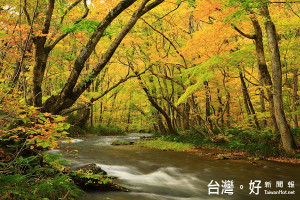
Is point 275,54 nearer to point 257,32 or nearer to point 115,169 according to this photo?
point 257,32

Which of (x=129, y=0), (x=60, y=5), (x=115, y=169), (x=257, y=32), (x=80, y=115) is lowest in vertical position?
(x=115, y=169)

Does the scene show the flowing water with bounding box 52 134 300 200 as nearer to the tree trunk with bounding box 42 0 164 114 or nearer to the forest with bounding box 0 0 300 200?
the forest with bounding box 0 0 300 200

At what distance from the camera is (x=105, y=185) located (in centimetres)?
613

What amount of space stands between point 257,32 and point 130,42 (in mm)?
8112

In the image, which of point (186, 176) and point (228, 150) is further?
point (228, 150)

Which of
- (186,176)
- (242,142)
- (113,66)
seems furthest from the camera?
(113,66)

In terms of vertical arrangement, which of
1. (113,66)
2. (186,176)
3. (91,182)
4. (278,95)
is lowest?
(186,176)

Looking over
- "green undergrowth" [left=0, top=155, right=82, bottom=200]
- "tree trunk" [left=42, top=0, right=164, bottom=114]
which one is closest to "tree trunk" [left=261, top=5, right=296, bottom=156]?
"tree trunk" [left=42, top=0, right=164, bottom=114]

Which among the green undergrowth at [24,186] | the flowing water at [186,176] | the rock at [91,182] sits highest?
the green undergrowth at [24,186]

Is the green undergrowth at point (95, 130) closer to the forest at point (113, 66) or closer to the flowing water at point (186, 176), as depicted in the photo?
the forest at point (113, 66)

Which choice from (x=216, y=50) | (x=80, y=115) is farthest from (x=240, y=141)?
(x=80, y=115)

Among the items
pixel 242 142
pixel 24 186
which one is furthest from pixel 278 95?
pixel 24 186

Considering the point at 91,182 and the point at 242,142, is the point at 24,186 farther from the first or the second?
the point at 242,142

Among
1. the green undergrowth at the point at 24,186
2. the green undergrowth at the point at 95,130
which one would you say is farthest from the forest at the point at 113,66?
the green undergrowth at the point at 95,130
